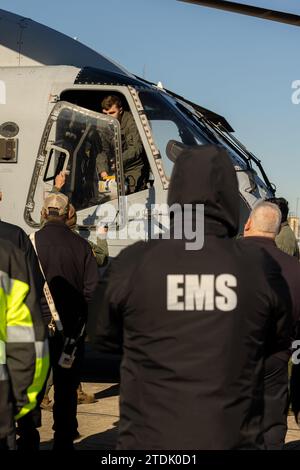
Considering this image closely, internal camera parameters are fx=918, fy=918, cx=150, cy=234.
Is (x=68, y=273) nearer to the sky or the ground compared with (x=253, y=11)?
nearer to the ground

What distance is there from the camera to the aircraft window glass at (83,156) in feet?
31.3

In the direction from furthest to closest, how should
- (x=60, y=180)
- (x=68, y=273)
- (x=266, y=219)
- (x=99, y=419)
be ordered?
(x=60, y=180)
(x=99, y=419)
(x=68, y=273)
(x=266, y=219)

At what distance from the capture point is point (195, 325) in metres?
3.37

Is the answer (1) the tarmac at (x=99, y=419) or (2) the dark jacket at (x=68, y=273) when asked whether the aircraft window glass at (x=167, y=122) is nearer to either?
(1) the tarmac at (x=99, y=419)

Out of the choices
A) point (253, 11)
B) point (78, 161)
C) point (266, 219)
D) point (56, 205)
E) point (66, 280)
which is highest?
point (253, 11)

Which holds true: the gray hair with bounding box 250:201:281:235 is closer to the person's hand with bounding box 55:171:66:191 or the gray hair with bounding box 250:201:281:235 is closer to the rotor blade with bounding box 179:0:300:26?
the rotor blade with bounding box 179:0:300:26

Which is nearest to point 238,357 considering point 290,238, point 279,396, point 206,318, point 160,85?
point 206,318

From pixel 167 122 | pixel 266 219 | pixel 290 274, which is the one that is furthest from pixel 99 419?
pixel 167 122

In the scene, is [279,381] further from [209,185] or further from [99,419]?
[99,419]

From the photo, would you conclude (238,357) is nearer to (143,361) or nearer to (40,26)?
Result: (143,361)

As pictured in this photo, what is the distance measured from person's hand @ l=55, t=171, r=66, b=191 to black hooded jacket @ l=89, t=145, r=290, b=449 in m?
6.08

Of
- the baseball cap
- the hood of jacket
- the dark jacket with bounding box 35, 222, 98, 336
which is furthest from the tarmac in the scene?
the hood of jacket

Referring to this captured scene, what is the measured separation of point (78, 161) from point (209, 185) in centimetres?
620

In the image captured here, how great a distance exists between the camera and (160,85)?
1086 cm
